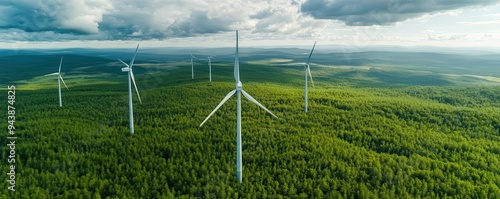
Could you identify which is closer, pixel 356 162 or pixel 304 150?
pixel 356 162

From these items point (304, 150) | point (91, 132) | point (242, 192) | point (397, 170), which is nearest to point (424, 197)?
point (397, 170)

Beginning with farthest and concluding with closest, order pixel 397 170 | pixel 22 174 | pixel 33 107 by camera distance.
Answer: pixel 33 107 < pixel 397 170 < pixel 22 174

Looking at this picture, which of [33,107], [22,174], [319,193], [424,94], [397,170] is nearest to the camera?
[319,193]

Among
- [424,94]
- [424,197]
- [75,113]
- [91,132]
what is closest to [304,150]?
[424,197]

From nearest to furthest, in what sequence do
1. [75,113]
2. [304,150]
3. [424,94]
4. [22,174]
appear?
[22,174] → [304,150] → [75,113] → [424,94]

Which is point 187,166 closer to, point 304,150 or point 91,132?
point 304,150

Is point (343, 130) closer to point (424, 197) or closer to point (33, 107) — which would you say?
point (424, 197)
